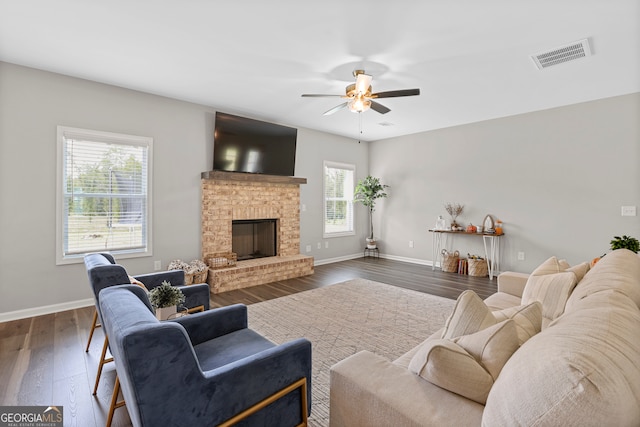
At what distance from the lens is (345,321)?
3.24 metres

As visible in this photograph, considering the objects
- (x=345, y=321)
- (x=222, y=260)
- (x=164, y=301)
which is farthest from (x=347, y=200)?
(x=164, y=301)

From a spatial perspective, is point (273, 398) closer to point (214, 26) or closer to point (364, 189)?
point (214, 26)

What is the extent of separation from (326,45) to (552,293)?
2.72m

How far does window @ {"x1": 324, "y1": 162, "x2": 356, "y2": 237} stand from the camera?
21.5 ft

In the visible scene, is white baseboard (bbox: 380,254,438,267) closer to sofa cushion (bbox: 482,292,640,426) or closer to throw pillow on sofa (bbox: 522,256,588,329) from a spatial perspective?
throw pillow on sofa (bbox: 522,256,588,329)

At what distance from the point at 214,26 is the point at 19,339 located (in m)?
3.35

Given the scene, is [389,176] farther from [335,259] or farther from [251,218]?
[251,218]

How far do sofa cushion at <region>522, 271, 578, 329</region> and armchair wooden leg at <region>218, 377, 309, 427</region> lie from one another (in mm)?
1478

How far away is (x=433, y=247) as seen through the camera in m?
6.16

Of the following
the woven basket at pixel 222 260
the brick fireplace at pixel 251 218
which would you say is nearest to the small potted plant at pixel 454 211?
the brick fireplace at pixel 251 218

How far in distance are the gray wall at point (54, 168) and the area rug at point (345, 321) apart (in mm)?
1918

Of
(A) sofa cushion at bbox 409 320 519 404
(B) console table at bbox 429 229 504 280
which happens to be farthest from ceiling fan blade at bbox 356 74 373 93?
(B) console table at bbox 429 229 504 280

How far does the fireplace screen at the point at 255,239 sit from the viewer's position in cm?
535

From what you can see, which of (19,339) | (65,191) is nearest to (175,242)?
(65,191)
